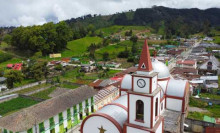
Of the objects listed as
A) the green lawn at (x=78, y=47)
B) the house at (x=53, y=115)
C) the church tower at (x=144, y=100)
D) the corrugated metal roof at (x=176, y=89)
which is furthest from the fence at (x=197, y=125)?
the green lawn at (x=78, y=47)

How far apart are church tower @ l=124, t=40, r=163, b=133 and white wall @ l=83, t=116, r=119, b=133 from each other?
1504mm

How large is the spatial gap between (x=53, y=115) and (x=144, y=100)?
11485mm

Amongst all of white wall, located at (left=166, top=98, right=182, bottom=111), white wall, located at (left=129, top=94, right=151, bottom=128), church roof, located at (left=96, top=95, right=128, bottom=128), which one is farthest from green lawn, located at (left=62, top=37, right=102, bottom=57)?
white wall, located at (left=129, top=94, right=151, bottom=128)

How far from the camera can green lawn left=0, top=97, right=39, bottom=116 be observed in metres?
28.9

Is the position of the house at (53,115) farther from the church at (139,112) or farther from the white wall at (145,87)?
the white wall at (145,87)

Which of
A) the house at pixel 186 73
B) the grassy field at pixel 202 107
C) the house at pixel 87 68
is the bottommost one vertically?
the grassy field at pixel 202 107

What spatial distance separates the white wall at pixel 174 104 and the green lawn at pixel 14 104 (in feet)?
66.4

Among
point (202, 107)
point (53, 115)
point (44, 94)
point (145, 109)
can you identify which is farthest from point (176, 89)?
point (44, 94)

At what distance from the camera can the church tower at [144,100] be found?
16.0 metres

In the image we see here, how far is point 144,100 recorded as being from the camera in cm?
1611

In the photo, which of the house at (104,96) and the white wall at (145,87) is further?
the house at (104,96)

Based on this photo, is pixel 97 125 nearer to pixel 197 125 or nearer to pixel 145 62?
pixel 145 62

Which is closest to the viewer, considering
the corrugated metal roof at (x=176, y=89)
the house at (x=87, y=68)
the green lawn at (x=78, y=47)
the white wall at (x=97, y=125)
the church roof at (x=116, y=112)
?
the white wall at (x=97, y=125)

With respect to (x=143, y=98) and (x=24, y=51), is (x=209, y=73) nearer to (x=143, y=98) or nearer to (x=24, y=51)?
(x=143, y=98)
